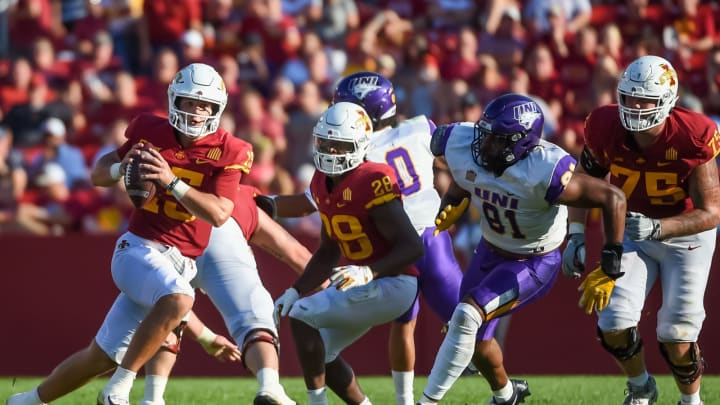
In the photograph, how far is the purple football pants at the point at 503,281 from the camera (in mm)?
6727

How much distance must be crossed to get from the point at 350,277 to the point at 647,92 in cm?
200

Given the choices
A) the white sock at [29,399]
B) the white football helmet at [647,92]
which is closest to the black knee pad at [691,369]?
the white football helmet at [647,92]

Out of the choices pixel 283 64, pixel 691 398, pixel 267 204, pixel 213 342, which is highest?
pixel 267 204

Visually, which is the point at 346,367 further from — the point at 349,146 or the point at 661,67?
the point at 661,67

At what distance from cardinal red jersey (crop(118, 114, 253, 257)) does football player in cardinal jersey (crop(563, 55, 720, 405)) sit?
1847mm

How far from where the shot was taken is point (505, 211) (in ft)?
22.4

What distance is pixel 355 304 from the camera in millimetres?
6531

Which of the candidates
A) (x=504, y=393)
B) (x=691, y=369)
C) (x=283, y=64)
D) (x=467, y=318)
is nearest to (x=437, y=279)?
(x=504, y=393)

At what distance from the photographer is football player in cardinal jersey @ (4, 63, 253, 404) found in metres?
6.41

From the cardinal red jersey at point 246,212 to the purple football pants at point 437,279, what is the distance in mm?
1007

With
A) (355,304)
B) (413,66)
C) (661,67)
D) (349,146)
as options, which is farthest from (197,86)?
(413,66)

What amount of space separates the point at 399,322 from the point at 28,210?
513 cm

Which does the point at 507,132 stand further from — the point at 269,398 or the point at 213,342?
the point at 213,342

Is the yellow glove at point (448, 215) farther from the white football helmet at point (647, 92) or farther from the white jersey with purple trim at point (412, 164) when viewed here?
the white football helmet at point (647, 92)
